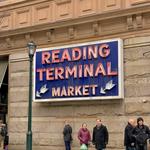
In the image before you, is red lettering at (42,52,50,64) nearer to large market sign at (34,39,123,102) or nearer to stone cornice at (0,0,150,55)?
large market sign at (34,39,123,102)

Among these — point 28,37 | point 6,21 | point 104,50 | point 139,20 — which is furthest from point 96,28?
point 6,21

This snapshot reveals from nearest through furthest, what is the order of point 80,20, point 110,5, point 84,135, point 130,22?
point 84,135
point 130,22
point 110,5
point 80,20

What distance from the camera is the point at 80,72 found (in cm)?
2219

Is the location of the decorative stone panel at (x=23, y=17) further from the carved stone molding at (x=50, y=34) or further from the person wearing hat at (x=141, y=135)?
the person wearing hat at (x=141, y=135)

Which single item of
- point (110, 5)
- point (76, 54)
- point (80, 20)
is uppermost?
point (110, 5)

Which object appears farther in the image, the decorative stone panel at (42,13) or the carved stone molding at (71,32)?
the decorative stone panel at (42,13)

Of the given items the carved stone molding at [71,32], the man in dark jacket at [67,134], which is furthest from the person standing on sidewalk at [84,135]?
the carved stone molding at [71,32]

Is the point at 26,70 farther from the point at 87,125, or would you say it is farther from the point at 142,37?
the point at 142,37

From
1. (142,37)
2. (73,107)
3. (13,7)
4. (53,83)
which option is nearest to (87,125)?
(73,107)

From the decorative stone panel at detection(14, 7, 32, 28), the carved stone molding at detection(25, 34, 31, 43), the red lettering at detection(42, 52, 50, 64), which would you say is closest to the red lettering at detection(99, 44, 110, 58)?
the red lettering at detection(42, 52, 50, 64)

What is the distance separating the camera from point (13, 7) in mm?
25422

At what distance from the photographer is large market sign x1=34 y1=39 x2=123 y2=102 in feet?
68.6

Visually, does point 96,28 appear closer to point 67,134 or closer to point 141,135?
point 67,134

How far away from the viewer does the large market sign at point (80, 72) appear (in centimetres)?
2091
